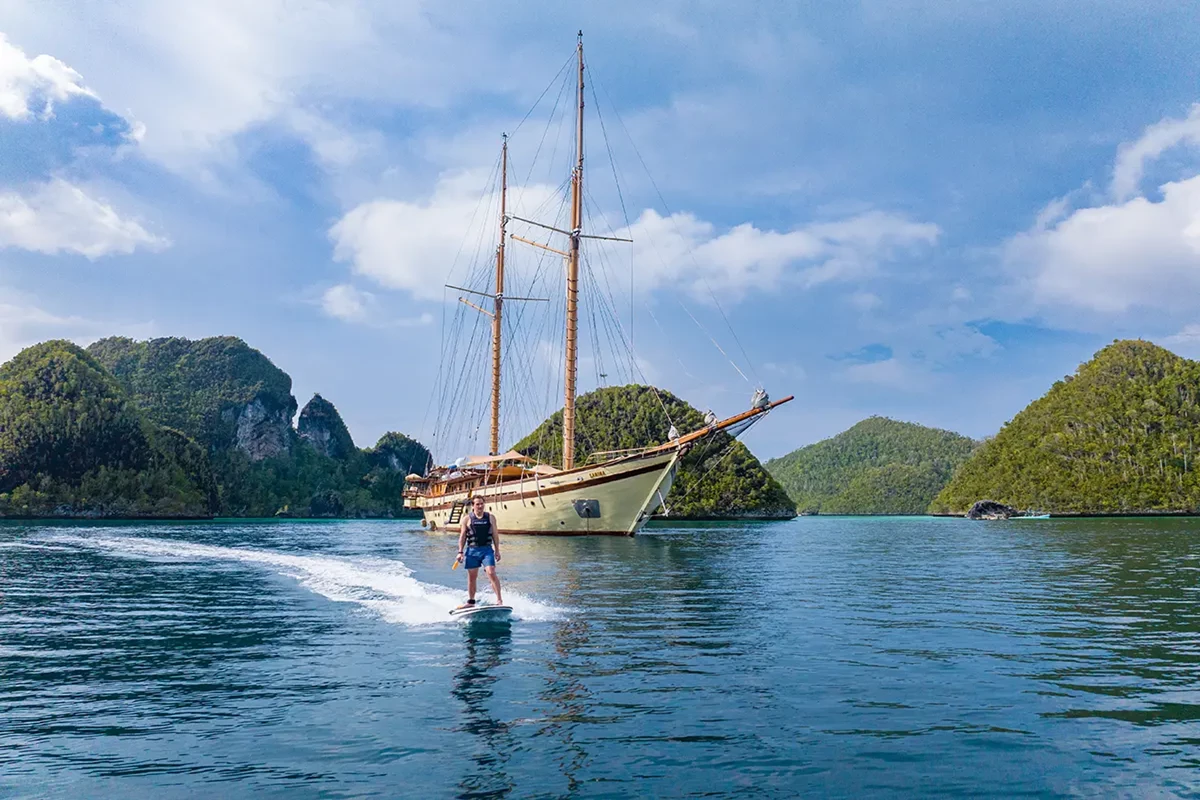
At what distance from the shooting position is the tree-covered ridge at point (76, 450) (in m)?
166

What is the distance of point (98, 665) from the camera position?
1270 centimetres

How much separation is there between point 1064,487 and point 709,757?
651 feet

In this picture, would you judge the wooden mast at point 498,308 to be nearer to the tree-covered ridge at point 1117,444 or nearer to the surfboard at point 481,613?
the surfboard at point 481,613

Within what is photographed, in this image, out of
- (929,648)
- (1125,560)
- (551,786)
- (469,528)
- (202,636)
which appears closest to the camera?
(551,786)

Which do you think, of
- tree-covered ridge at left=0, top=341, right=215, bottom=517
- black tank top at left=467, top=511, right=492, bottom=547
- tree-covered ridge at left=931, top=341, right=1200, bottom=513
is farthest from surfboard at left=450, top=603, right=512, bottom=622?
tree-covered ridge at left=931, top=341, right=1200, bottom=513

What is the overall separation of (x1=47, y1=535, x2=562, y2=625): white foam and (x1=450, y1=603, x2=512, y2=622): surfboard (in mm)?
342

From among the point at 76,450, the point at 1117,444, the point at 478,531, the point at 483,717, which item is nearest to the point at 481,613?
the point at 478,531

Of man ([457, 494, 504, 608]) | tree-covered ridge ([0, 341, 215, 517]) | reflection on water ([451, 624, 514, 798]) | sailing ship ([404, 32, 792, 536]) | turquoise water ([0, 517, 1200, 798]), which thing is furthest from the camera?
tree-covered ridge ([0, 341, 215, 517])

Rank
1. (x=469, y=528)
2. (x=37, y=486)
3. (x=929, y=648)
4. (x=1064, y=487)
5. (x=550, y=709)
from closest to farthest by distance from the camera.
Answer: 1. (x=550, y=709)
2. (x=929, y=648)
3. (x=469, y=528)
4. (x=37, y=486)
5. (x=1064, y=487)

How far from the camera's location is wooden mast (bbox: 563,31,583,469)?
6762cm

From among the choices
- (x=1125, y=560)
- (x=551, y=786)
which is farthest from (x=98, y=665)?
(x=1125, y=560)

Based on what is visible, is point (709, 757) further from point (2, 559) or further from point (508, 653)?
point (2, 559)

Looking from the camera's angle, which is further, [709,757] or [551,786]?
[709,757]

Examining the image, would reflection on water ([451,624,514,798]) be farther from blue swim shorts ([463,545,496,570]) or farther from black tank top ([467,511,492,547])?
black tank top ([467,511,492,547])
